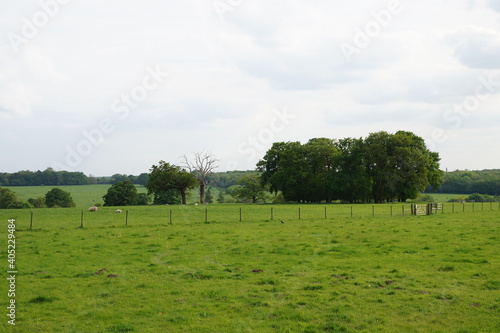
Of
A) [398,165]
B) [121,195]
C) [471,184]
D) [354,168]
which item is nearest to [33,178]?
[121,195]

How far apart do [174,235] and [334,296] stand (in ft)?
54.3

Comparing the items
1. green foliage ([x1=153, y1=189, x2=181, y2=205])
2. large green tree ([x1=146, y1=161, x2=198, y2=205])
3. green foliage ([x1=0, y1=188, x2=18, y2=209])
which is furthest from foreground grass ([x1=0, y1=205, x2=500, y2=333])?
green foliage ([x1=153, y1=189, x2=181, y2=205])

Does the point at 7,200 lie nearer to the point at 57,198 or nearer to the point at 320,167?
the point at 57,198

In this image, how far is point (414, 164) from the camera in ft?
253

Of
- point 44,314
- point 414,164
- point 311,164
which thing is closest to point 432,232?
point 44,314

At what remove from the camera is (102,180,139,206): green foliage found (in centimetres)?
8244

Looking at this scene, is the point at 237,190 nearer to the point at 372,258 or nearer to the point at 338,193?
the point at 338,193

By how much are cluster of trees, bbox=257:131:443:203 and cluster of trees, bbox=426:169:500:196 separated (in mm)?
37244

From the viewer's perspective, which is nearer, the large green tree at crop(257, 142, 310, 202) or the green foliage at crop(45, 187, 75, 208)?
the large green tree at crop(257, 142, 310, 202)

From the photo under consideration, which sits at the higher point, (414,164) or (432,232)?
(414,164)

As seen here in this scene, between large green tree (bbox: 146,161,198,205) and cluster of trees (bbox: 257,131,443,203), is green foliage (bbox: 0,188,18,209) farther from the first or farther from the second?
cluster of trees (bbox: 257,131,443,203)

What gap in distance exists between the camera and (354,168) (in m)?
80.8

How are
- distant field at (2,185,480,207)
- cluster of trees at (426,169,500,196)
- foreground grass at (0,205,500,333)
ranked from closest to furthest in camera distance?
foreground grass at (0,205,500,333) → distant field at (2,185,480,207) → cluster of trees at (426,169,500,196)

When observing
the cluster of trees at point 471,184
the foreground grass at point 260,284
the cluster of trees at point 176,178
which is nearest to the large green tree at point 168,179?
the cluster of trees at point 176,178
